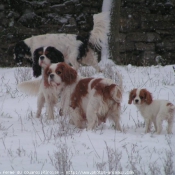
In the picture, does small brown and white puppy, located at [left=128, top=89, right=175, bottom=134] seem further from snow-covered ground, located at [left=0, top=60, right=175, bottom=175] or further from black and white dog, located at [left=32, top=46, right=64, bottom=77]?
black and white dog, located at [left=32, top=46, right=64, bottom=77]

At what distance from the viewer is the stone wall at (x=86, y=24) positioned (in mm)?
12109

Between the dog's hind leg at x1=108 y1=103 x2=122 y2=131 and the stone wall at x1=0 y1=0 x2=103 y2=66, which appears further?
the stone wall at x1=0 y1=0 x2=103 y2=66

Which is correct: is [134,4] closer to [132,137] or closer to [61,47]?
[61,47]

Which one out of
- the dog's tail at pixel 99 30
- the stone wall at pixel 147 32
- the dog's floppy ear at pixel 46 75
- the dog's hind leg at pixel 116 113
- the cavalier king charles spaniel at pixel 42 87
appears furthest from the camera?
the stone wall at pixel 147 32

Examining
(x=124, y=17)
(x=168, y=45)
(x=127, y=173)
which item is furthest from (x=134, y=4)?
(x=127, y=173)

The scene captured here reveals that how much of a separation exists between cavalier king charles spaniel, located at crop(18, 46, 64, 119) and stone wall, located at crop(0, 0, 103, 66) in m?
4.42

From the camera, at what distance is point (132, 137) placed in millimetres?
4957

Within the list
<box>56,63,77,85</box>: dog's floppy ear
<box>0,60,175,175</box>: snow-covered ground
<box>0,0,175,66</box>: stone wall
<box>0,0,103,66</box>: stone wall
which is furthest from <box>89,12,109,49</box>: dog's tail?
<box>56,63,77,85</box>: dog's floppy ear

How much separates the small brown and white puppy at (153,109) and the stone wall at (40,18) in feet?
22.7

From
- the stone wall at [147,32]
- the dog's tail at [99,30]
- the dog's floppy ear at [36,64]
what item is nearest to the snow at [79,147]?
the dog's floppy ear at [36,64]

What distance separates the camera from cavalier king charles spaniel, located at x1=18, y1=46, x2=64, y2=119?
20.7ft

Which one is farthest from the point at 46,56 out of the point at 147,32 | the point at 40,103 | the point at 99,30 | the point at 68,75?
the point at 147,32

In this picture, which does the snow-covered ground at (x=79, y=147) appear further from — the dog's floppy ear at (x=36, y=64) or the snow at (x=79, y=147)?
the dog's floppy ear at (x=36, y=64)

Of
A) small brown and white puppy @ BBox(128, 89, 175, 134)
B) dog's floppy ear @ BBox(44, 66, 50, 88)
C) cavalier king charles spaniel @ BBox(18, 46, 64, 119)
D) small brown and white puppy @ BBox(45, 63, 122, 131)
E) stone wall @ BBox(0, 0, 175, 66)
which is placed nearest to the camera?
small brown and white puppy @ BBox(128, 89, 175, 134)
